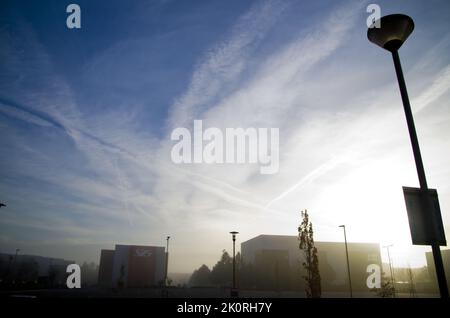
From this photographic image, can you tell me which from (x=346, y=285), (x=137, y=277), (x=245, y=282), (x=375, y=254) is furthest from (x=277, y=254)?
(x=137, y=277)

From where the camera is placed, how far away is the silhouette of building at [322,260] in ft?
230

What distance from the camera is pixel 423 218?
16.2ft

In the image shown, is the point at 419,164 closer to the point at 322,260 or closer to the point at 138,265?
the point at 322,260

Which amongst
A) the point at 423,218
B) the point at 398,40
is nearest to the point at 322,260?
the point at 423,218

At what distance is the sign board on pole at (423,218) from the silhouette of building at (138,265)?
8356 cm

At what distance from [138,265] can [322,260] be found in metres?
49.1

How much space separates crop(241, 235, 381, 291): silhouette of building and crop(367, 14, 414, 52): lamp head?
68.9 meters

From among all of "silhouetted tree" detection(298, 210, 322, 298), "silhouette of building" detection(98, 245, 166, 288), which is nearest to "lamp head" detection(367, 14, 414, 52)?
"silhouetted tree" detection(298, 210, 322, 298)

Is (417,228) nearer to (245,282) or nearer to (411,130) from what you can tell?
(411,130)

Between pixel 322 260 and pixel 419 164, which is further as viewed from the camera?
pixel 322 260

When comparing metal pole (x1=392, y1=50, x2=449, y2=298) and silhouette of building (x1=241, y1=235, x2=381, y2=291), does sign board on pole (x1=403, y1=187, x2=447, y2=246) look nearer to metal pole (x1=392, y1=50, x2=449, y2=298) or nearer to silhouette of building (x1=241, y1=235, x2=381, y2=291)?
metal pole (x1=392, y1=50, x2=449, y2=298)

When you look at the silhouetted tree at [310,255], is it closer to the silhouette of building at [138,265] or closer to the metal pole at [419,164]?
the metal pole at [419,164]

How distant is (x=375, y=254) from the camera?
7806cm

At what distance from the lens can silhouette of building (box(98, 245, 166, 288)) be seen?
263 feet
